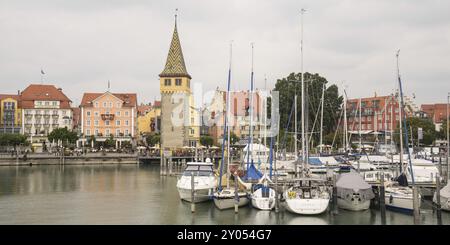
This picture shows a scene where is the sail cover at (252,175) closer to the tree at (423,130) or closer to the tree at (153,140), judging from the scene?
the tree at (423,130)

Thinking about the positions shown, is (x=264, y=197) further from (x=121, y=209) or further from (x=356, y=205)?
(x=121, y=209)

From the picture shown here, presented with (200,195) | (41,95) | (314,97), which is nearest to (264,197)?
(200,195)

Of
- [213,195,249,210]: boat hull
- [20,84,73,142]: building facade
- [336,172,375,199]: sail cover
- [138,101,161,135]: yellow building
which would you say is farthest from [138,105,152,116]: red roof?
[336,172,375,199]: sail cover

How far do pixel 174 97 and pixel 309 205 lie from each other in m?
64.7

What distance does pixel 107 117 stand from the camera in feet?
353

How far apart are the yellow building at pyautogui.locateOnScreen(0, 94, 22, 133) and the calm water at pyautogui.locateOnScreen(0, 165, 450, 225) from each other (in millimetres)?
60006

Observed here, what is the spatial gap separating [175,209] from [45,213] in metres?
8.79

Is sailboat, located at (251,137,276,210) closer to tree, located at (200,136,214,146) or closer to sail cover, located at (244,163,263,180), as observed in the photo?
sail cover, located at (244,163,263,180)

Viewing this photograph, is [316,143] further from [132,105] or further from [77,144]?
[77,144]

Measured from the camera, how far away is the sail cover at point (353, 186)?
3203 cm

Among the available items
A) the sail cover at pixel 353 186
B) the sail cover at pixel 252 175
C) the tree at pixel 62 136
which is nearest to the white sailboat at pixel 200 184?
the sail cover at pixel 252 175
